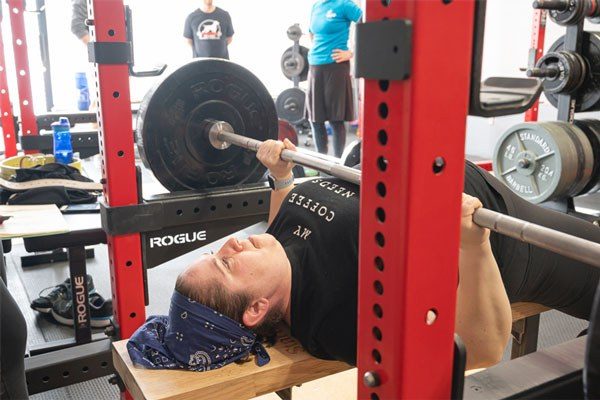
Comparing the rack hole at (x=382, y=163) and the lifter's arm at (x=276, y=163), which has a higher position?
the rack hole at (x=382, y=163)

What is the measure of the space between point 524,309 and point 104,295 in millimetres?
2130

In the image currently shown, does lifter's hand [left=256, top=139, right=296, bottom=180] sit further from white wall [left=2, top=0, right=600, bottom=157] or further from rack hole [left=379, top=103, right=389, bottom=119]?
white wall [left=2, top=0, right=600, bottom=157]

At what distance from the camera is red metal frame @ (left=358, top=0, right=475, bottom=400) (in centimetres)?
63

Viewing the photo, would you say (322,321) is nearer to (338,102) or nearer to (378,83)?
(378,83)

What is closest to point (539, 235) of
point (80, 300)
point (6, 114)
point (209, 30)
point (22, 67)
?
point (80, 300)

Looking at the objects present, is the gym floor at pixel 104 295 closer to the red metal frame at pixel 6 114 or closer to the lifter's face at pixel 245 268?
the lifter's face at pixel 245 268

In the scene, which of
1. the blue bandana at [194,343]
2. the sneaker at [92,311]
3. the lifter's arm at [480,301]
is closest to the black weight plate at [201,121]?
the blue bandana at [194,343]

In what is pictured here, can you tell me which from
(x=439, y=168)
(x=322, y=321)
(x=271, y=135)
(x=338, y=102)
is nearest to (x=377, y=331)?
(x=439, y=168)

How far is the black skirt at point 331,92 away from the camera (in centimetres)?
495

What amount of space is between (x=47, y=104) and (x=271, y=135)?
17.0 feet

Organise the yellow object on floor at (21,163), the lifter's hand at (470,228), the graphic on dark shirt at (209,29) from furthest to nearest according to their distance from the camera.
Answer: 1. the graphic on dark shirt at (209,29)
2. the yellow object on floor at (21,163)
3. the lifter's hand at (470,228)

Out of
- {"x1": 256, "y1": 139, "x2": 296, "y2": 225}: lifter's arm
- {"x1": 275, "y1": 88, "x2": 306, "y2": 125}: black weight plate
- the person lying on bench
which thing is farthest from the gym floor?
{"x1": 275, "y1": 88, "x2": 306, "y2": 125}: black weight plate

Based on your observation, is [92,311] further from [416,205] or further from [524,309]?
[416,205]

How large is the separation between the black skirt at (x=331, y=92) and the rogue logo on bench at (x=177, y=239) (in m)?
3.27
